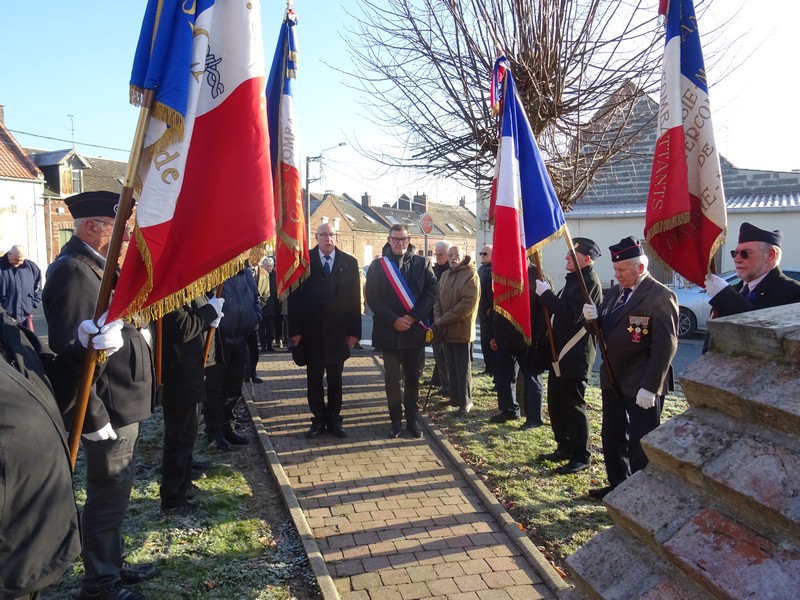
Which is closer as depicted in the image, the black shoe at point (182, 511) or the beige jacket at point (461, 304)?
the black shoe at point (182, 511)

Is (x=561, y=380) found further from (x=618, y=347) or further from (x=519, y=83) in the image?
(x=519, y=83)

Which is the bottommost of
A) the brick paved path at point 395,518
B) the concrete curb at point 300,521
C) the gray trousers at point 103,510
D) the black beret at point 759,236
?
the brick paved path at point 395,518

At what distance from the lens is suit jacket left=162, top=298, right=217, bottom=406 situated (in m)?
3.99

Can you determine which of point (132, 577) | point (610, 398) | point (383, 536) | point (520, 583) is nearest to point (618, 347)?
point (610, 398)

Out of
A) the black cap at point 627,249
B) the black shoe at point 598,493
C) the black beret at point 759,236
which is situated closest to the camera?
the black beret at point 759,236

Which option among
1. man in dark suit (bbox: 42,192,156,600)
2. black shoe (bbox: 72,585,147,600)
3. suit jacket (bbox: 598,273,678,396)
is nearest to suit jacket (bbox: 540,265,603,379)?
suit jacket (bbox: 598,273,678,396)

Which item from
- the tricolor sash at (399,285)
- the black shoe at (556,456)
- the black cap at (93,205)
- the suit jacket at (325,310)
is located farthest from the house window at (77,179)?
the black shoe at (556,456)

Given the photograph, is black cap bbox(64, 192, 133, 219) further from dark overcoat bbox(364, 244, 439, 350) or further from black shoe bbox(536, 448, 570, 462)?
black shoe bbox(536, 448, 570, 462)

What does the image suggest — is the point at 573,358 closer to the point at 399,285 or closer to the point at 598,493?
the point at 598,493

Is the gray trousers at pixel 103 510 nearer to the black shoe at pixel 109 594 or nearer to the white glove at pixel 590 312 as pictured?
the black shoe at pixel 109 594

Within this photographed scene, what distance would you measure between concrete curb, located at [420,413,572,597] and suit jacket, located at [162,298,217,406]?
2336mm

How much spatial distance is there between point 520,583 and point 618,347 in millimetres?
1902

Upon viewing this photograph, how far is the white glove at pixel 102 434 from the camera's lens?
116 inches

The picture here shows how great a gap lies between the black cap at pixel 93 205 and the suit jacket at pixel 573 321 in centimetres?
359
